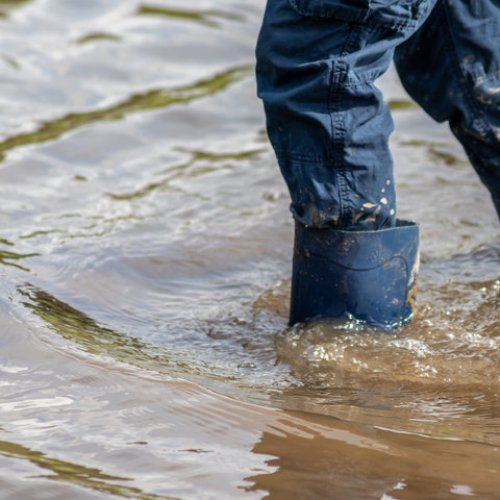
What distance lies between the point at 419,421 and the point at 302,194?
54 cm

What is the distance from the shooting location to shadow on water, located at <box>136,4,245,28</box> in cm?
Answer: 557

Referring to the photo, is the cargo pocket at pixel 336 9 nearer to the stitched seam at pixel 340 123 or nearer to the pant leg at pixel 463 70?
the stitched seam at pixel 340 123

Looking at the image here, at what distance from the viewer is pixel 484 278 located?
118 inches

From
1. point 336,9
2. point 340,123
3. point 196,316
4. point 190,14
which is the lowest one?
point 196,316

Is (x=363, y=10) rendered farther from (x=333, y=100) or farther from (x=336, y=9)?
(x=333, y=100)

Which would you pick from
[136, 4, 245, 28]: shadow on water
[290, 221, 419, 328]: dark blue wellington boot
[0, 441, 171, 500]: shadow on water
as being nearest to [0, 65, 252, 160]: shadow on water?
[136, 4, 245, 28]: shadow on water

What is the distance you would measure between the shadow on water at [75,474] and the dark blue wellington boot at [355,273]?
807 mm

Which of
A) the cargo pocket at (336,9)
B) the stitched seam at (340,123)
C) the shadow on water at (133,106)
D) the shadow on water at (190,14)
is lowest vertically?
the shadow on water at (133,106)

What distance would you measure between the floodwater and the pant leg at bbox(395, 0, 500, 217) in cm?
43

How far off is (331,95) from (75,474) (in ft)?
3.02

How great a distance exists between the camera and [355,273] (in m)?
2.48

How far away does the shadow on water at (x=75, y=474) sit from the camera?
181 centimetres

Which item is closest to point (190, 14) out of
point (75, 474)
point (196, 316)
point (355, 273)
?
point (196, 316)

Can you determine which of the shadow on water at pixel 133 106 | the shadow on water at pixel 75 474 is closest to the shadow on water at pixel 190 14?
the shadow on water at pixel 133 106
